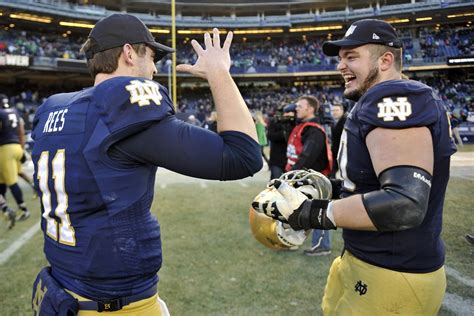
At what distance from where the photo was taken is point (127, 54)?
164 centimetres

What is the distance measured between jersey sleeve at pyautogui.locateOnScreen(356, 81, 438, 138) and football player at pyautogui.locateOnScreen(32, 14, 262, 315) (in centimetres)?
51

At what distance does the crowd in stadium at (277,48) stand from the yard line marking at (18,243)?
25244 mm

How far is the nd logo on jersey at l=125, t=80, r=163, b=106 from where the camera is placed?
1416mm

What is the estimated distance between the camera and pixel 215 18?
38750mm

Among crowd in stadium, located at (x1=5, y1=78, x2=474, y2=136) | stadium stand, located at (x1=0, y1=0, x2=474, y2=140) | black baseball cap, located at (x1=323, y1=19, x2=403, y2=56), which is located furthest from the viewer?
stadium stand, located at (x1=0, y1=0, x2=474, y2=140)

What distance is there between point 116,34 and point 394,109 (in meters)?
1.17

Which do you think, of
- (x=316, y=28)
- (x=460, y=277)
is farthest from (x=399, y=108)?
(x=316, y=28)

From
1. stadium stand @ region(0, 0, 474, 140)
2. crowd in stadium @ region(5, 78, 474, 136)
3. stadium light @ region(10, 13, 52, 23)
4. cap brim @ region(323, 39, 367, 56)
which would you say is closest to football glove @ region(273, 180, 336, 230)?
cap brim @ region(323, 39, 367, 56)

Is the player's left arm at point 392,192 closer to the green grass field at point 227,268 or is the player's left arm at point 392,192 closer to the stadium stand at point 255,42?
the green grass field at point 227,268

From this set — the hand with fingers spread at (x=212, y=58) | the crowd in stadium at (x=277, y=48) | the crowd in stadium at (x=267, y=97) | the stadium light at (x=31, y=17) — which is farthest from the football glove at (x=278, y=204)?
the stadium light at (x=31, y=17)

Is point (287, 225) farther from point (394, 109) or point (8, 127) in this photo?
point (8, 127)

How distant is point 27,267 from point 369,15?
3627cm

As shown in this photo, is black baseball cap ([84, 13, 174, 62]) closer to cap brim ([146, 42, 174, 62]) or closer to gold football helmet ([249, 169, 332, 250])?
cap brim ([146, 42, 174, 62])

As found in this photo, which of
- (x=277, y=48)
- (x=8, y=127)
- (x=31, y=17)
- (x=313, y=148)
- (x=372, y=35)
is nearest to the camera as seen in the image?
(x=372, y=35)
